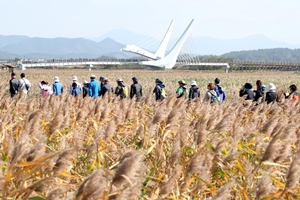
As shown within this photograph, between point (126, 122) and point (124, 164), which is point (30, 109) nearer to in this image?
point (126, 122)

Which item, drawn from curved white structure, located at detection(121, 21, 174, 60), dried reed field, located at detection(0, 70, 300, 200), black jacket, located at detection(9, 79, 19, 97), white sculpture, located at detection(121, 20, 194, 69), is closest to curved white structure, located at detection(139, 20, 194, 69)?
white sculpture, located at detection(121, 20, 194, 69)

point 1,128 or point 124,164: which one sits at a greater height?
point 124,164

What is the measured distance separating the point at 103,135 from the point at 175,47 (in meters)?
106

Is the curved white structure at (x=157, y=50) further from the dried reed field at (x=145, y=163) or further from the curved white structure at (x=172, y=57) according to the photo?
the dried reed field at (x=145, y=163)

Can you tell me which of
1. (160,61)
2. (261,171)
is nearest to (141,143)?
(261,171)

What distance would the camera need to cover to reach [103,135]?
13.6 ft

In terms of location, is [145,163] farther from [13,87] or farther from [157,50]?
[157,50]

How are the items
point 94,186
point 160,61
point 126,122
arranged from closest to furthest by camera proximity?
point 94,186 → point 126,122 → point 160,61

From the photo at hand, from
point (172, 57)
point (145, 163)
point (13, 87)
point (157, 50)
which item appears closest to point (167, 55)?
point (172, 57)

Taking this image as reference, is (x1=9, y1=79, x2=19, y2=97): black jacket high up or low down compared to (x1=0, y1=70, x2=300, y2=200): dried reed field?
down

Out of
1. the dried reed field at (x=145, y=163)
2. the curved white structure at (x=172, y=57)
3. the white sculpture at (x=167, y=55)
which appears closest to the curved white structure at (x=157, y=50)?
the white sculpture at (x=167, y=55)

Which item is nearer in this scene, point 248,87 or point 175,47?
point 248,87

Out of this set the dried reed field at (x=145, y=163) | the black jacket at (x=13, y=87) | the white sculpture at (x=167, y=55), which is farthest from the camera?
the white sculpture at (x=167, y=55)

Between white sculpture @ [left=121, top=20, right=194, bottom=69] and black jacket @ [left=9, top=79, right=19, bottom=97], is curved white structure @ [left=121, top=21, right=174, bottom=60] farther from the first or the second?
black jacket @ [left=9, top=79, right=19, bottom=97]
